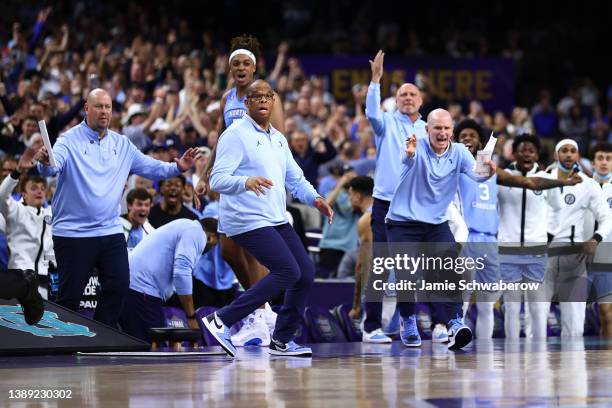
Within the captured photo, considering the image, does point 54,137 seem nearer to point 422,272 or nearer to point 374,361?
point 422,272

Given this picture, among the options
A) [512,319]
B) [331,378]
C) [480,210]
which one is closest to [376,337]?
[480,210]

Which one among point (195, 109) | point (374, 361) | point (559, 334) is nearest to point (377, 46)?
point (195, 109)

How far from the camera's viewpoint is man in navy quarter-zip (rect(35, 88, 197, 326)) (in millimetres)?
10617

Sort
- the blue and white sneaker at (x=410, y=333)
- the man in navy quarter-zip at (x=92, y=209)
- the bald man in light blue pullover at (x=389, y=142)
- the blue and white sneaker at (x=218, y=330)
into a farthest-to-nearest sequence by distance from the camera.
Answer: the bald man in light blue pullover at (x=389, y=142) → the blue and white sneaker at (x=410, y=333) → the man in navy quarter-zip at (x=92, y=209) → the blue and white sneaker at (x=218, y=330)

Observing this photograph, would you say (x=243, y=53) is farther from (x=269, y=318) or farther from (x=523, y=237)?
(x=523, y=237)

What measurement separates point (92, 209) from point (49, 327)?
1.01m

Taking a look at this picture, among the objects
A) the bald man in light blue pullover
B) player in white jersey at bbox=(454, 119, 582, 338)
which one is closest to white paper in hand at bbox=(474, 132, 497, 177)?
the bald man in light blue pullover

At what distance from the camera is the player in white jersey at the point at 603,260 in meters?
14.2

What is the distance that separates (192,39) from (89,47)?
313 centimetres

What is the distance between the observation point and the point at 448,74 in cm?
Result: 2517

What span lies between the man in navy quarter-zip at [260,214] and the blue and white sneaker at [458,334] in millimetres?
1548

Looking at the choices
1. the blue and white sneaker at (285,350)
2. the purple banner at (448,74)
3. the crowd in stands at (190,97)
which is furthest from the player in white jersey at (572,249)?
the purple banner at (448,74)

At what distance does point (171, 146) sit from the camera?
1449 centimetres

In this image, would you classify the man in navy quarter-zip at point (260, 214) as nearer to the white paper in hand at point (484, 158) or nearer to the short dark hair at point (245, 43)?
the short dark hair at point (245, 43)
